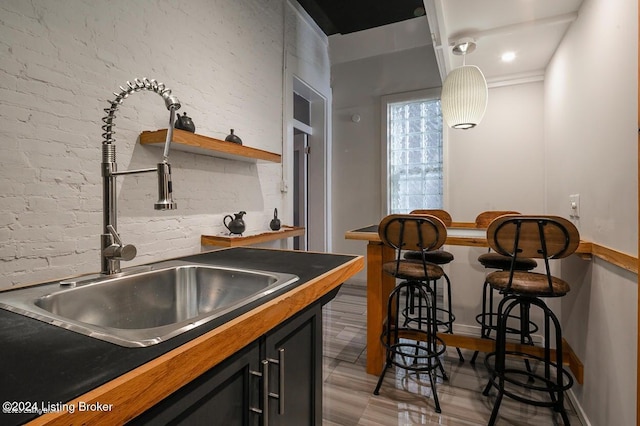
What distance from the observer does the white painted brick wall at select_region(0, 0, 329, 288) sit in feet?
4.66

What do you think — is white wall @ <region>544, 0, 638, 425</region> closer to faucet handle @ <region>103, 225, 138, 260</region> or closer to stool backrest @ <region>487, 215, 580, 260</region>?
stool backrest @ <region>487, 215, 580, 260</region>

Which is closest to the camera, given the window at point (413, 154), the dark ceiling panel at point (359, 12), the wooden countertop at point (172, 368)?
the wooden countertop at point (172, 368)

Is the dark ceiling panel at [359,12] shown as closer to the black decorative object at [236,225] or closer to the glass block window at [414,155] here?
the glass block window at [414,155]

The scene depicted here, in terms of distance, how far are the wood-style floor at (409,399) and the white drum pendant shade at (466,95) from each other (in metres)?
1.88

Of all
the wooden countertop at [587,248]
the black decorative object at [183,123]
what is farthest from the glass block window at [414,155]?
the black decorative object at [183,123]

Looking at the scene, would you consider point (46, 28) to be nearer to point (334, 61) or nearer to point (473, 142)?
point (473, 142)

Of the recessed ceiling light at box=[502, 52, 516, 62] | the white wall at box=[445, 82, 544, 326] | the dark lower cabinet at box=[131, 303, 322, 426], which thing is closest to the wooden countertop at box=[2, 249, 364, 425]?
the dark lower cabinet at box=[131, 303, 322, 426]

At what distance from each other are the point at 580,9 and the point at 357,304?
3.37 metres

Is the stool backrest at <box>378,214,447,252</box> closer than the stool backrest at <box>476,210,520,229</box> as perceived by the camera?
Yes

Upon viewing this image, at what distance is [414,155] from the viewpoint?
4395mm

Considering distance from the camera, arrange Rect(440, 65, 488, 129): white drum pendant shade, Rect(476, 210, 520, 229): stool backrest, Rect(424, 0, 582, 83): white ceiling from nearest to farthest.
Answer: Rect(424, 0, 582, 83): white ceiling → Rect(440, 65, 488, 129): white drum pendant shade → Rect(476, 210, 520, 229): stool backrest

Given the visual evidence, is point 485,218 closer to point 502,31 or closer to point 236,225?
point 502,31

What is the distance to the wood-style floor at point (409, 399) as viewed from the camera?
1.86 m

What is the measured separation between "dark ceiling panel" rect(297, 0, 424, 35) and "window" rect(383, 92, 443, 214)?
0.97 meters
